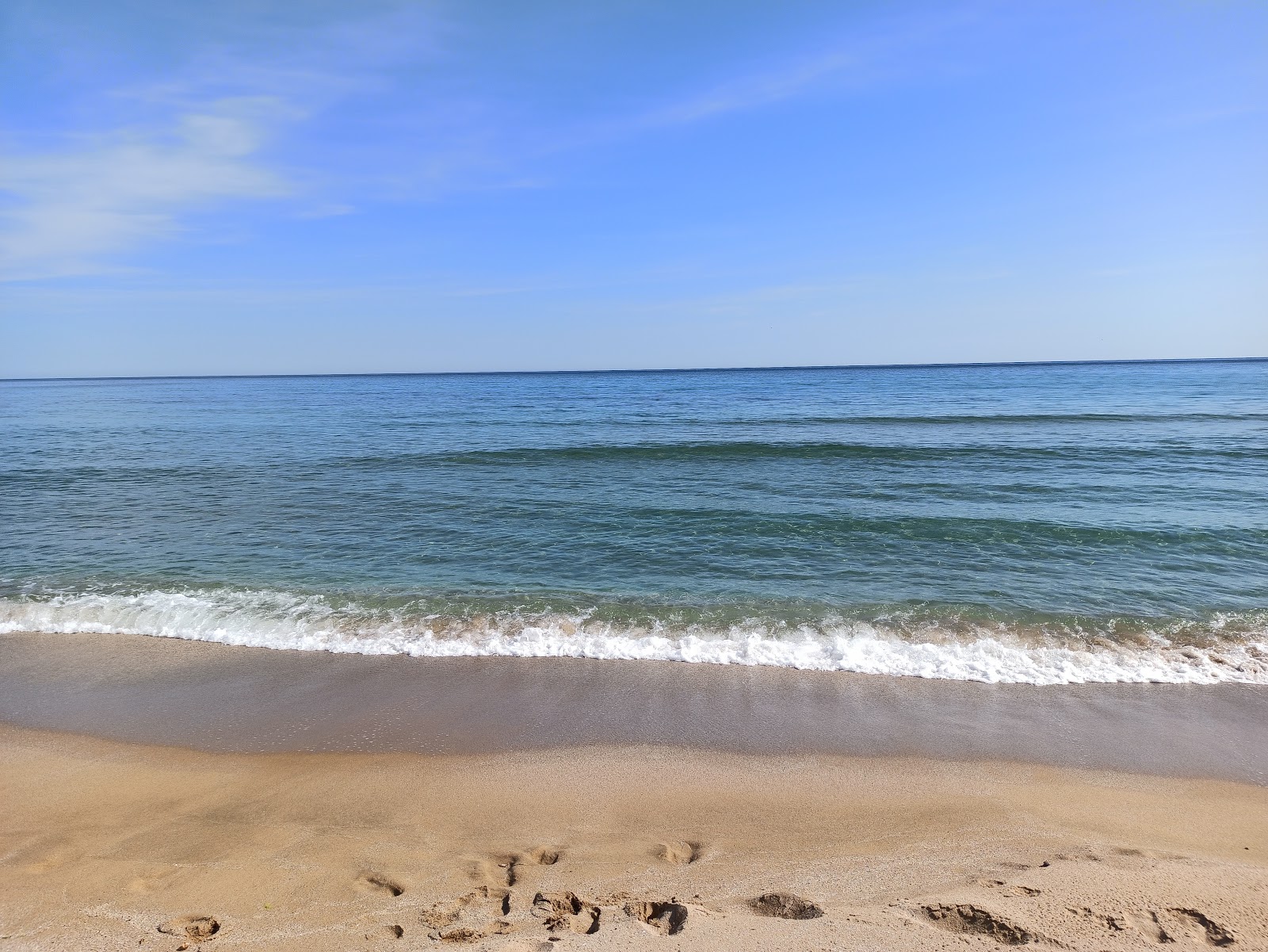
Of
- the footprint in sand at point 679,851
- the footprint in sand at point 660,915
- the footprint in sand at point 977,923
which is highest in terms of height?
the footprint in sand at point 977,923

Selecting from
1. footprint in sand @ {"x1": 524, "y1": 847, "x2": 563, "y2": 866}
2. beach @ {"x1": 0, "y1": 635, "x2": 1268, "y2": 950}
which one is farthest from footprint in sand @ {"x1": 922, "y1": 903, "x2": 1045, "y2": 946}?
footprint in sand @ {"x1": 524, "y1": 847, "x2": 563, "y2": 866}

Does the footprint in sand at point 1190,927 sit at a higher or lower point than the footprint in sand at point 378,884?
higher

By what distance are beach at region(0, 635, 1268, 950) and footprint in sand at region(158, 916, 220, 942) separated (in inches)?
0.6

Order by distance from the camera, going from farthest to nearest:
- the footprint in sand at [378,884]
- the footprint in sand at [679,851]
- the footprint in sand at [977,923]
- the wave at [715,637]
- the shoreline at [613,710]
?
the wave at [715,637] → the shoreline at [613,710] → the footprint in sand at [679,851] → the footprint in sand at [378,884] → the footprint in sand at [977,923]

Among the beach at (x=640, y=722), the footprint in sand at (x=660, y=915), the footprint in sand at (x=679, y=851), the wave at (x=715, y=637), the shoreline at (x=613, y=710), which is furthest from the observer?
the wave at (x=715, y=637)

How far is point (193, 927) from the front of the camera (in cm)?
371

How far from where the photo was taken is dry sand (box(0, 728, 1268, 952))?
3.54 m

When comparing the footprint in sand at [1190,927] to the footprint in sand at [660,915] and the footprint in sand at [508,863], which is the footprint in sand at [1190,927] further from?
the footprint in sand at [508,863]

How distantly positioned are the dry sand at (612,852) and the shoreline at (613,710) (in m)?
0.27

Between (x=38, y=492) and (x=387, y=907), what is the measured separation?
19495 mm

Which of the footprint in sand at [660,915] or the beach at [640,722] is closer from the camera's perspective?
the footprint in sand at [660,915]

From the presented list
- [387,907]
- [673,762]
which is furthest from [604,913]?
[673,762]

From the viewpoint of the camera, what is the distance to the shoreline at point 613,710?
5.74m

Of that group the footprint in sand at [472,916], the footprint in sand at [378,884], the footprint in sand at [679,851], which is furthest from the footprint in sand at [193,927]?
the footprint in sand at [679,851]
